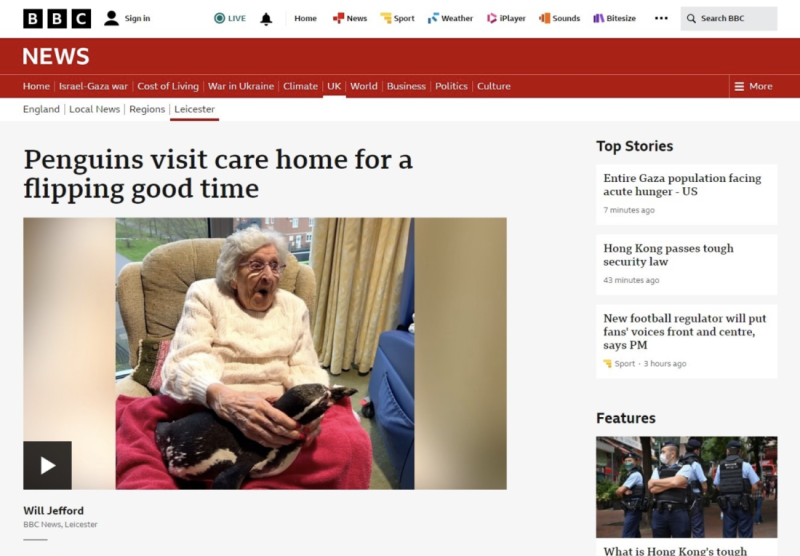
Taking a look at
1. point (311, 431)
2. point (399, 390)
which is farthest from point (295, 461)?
point (399, 390)

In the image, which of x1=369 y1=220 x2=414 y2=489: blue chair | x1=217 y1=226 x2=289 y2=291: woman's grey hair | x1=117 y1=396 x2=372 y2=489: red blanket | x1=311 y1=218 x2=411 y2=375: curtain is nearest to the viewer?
x1=117 y1=396 x2=372 y2=489: red blanket

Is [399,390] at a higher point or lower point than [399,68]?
lower

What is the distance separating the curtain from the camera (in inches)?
98.8

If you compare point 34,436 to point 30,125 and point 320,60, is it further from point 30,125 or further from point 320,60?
point 320,60

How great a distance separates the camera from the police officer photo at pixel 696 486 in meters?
1.11

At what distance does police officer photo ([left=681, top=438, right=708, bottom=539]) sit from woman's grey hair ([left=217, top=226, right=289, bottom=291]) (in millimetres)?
1101

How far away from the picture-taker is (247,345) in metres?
1.44

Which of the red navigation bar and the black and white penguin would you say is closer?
the red navigation bar
